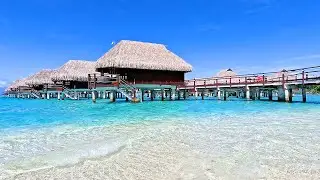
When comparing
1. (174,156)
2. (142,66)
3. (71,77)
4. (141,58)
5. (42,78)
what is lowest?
(174,156)

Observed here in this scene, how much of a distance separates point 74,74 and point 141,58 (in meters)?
14.4

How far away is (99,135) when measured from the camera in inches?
286

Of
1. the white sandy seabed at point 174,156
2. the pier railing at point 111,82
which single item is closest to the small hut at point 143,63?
the pier railing at point 111,82

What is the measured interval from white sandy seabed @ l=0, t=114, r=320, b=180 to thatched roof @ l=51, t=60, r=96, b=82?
3351 cm

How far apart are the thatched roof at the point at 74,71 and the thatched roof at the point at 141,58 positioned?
11.2 meters

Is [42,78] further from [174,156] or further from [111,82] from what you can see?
[174,156]

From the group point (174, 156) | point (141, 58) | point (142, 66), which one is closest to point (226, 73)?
point (141, 58)

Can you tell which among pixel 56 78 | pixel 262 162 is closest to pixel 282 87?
pixel 262 162

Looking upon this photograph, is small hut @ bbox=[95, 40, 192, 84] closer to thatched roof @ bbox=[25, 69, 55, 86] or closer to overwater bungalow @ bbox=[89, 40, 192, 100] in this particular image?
overwater bungalow @ bbox=[89, 40, 192, 100]

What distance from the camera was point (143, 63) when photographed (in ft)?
94.9

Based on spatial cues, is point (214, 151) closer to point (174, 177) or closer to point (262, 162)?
point (262, 162)

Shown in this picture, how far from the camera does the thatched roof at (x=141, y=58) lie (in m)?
28.0

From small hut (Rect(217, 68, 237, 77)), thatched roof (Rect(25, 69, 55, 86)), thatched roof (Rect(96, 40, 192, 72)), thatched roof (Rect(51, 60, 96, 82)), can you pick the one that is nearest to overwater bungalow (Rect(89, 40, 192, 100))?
thatched roof (Rect(96, 40, 192, 72))

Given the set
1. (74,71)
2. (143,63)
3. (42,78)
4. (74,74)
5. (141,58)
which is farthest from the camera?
(42,78)
